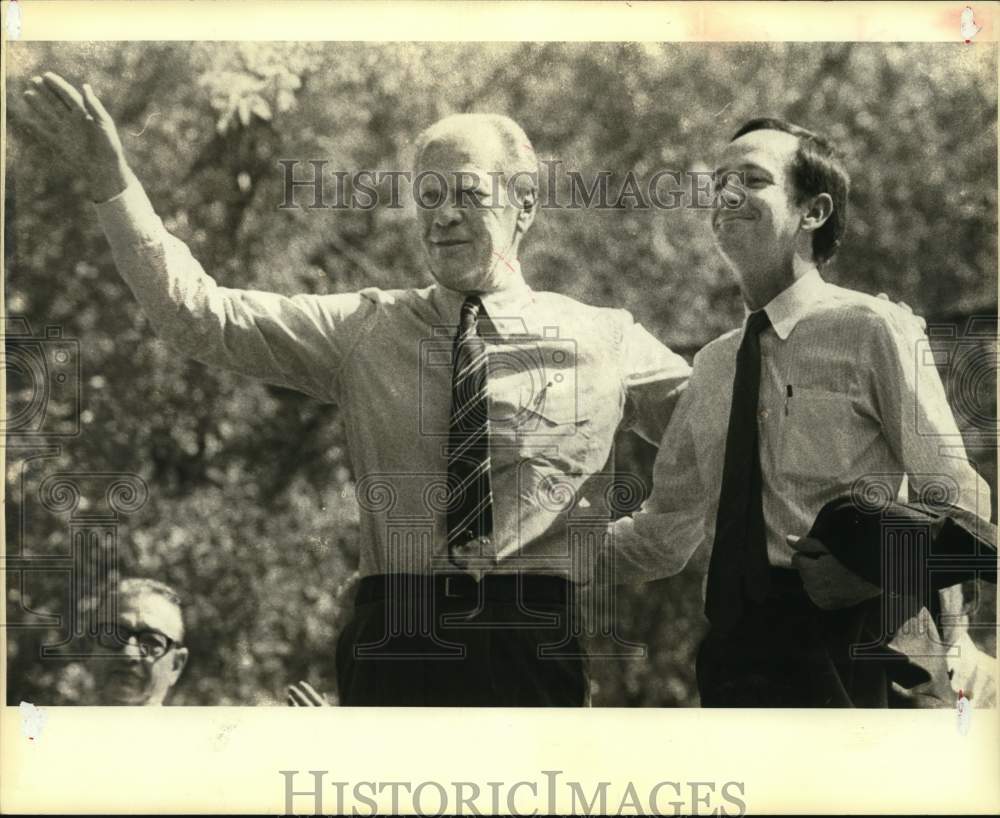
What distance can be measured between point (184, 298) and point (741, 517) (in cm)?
202

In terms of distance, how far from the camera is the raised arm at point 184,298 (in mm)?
4207

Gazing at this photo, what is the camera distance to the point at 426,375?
4195 mm

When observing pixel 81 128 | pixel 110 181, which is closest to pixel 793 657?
pixel 110 181

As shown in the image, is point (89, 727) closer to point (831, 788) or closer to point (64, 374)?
point (64, 374)

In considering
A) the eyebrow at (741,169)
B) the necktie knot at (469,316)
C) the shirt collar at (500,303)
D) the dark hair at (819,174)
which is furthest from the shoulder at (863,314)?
the necktie knot at (469,316)

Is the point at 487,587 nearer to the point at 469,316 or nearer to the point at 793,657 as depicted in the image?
the point at 469,316

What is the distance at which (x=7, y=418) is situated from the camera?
13.9 feet

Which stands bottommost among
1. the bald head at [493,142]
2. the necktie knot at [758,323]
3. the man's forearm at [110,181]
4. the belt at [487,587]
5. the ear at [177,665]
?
the ear at [177,665]

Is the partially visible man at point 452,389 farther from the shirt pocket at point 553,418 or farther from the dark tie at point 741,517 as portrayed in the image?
the dark tie at point 741,517

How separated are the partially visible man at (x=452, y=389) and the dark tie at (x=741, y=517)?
22cm

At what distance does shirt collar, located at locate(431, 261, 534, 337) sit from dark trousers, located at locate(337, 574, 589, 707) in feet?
2.79

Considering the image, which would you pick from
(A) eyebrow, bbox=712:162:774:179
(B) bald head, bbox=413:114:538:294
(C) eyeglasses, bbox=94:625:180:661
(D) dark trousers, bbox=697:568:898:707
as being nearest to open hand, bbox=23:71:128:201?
(B) bald head, bbox=413:114:538:294

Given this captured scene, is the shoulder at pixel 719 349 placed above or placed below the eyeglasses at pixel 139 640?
above

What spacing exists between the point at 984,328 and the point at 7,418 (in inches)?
132
